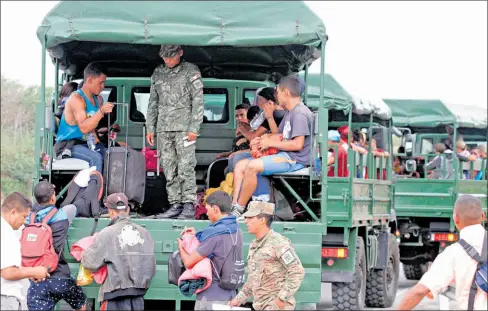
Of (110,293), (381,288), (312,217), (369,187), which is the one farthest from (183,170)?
(381,288)

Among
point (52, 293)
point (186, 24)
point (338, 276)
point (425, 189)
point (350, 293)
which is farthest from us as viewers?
point (425, 189)

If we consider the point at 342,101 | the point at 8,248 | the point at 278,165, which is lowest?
the point at 8,248

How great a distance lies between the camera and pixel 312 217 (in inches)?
424

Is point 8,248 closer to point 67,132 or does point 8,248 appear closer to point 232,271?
point 232,271

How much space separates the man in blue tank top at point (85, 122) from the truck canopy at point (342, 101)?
254 inches

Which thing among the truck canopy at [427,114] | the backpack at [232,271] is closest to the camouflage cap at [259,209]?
the backpack at [232,271]

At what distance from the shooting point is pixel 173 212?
1087 centimetres

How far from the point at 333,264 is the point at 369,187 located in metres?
1.93

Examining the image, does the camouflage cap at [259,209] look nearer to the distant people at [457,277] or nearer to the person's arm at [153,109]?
the distant people at [457,277]

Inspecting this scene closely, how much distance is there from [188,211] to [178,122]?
3.04 ft

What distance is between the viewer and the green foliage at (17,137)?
34.7 metres

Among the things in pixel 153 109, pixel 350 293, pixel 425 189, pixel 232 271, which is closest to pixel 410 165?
pixel 425 189

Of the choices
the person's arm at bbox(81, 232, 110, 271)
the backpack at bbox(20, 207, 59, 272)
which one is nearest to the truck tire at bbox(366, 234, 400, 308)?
the backpack at bbox(20, 207, 59, 272)

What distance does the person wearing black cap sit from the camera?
29.1ft
